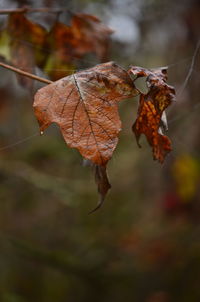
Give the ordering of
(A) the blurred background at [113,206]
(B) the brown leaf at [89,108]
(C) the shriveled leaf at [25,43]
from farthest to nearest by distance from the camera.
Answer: (A) the blurred background at [113,206] < (C) the shriveled leaf at [25,43] < (B) the brown leaf at [89,108]

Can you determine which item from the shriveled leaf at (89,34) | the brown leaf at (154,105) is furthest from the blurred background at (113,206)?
the brown leaf at (154,105)

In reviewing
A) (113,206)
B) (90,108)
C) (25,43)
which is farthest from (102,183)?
(113,206)

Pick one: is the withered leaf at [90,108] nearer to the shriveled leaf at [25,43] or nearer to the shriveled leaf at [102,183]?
the shriveled leaf at [102,183]

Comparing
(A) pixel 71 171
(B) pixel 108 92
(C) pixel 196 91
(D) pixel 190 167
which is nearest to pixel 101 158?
(B) pixel 108 92

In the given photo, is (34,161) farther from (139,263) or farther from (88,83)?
(88,83)

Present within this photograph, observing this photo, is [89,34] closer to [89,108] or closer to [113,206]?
[89,108]

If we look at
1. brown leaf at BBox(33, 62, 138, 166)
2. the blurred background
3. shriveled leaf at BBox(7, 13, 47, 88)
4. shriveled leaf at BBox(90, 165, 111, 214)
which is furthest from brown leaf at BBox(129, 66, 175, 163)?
the blurred background
